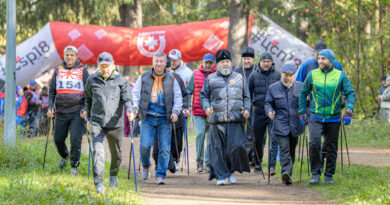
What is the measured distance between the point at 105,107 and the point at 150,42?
562 inches

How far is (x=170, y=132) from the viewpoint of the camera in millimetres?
9453

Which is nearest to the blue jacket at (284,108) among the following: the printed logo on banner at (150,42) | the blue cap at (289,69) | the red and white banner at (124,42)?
the blue cap at (289,69)

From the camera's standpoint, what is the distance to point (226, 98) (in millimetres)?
8945

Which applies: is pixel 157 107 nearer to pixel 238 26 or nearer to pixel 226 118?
pixel 226 118

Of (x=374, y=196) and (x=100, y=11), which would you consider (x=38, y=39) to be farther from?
(x=374, y=196)

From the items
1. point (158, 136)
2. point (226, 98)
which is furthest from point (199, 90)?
point (226, 98)

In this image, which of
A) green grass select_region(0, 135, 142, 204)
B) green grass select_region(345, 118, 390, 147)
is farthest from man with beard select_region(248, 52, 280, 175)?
green grass select_region(345, 118, 390, 147)

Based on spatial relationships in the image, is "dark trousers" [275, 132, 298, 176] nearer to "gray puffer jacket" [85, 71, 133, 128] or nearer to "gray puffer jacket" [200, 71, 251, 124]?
"gray puffer jacket" [200, 71, 251, 124]

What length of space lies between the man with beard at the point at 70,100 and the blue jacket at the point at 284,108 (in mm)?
3032

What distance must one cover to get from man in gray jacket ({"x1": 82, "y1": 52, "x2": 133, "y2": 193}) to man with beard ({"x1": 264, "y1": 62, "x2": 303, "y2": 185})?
7.86 ft

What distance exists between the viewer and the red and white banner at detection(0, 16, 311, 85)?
2123 centimetres

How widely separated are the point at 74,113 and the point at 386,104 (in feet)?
36.3

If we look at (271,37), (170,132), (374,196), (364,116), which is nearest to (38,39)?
(271,37)

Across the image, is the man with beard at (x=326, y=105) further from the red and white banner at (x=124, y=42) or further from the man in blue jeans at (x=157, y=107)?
the red and white banner at (x=124, y=42)
